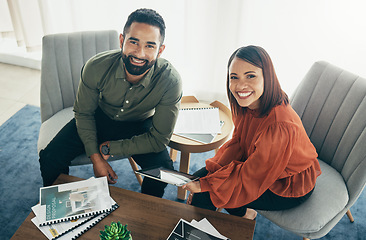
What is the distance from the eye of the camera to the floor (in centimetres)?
292

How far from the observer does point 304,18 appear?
2342mm

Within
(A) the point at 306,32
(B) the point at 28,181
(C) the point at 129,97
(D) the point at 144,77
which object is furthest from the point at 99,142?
(A) the point at 306,32

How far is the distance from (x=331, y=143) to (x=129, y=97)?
3.69 feet

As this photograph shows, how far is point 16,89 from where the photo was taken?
10.3ft

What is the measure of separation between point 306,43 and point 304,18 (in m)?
0.19

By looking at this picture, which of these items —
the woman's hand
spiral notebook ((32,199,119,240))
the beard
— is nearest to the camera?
spiral notebook ((32,199,119,240))

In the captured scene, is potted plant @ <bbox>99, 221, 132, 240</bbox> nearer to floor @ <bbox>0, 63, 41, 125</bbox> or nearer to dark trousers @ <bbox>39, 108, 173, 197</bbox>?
dark trousers @ <bbox>39, 108, 173, 197</bbox>

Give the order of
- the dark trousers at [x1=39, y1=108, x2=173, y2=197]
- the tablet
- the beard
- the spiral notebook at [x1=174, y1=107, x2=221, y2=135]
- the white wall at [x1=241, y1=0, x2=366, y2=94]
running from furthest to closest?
the white wall at [x1=241, y1=0, x2=366, y2=94], the spiral notebook at [x1=174, y1=107, x2=221, y2=135], the dark trousers at [x1=39, y1=108, x2=173, y2=197], the beard, the tablet

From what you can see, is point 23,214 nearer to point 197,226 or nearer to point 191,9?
point 197,226

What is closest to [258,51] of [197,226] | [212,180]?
[212,180]

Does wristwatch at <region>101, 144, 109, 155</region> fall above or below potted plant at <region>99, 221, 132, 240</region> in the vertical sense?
below

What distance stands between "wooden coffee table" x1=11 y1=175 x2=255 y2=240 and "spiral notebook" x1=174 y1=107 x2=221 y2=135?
54 cm

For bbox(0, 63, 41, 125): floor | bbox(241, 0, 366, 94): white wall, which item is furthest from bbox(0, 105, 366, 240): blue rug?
bbox(241, 0, 366, 94): white wall

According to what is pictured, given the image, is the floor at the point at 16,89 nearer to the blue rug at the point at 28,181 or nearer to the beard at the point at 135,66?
the blue rug at the point at 28,181
